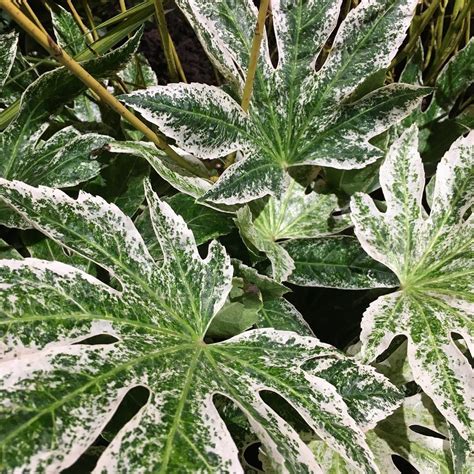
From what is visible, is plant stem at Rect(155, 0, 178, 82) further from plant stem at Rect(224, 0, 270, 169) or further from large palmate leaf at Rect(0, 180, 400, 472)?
large palmate leaf at Rect(0, 180, 400, 472)

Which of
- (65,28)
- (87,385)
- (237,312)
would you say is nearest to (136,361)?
(87,385)

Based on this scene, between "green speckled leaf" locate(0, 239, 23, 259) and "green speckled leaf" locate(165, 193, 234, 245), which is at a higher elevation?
"green speckled leaf" locate(165, 193, 234, 245)

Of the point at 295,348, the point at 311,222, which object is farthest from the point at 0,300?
the point at 311,222

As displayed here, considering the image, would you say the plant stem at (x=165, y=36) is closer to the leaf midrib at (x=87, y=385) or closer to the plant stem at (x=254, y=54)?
the plant stem at (x=254, y=54)

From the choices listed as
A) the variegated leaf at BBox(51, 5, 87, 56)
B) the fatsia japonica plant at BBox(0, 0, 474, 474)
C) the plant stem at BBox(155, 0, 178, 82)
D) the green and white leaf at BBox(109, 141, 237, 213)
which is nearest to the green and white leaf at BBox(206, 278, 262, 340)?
the fatsia japonica plant at BBox(0, 0, 474, 474)

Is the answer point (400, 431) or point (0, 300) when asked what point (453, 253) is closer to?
point (400, 431)

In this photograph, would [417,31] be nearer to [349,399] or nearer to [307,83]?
[307,83]

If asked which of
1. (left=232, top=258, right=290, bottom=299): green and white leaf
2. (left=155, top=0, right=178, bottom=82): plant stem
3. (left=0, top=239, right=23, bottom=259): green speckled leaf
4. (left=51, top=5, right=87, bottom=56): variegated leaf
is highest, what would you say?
(left=51, top=5, right=87, bottom=56): variegated leaf
